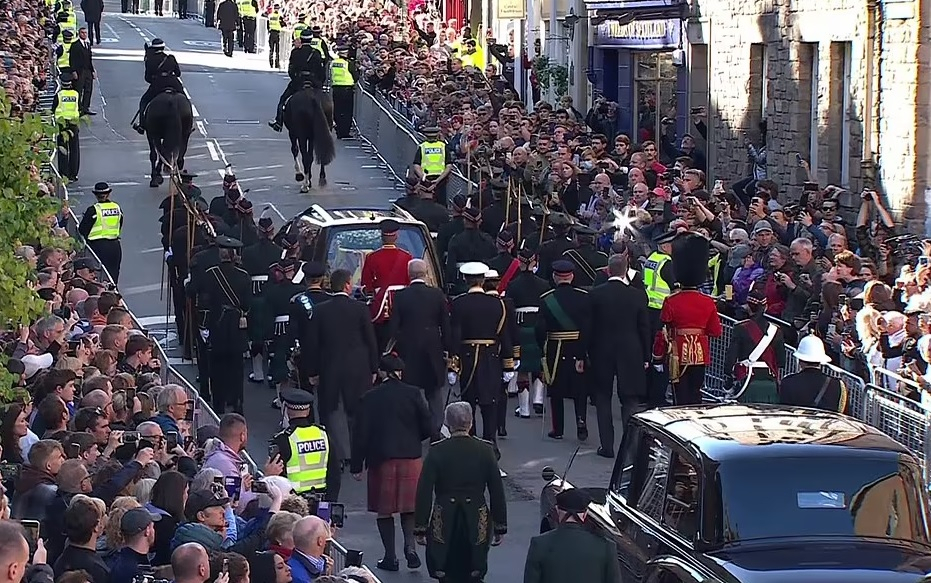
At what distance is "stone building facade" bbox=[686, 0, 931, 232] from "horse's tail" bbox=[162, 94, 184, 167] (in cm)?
863

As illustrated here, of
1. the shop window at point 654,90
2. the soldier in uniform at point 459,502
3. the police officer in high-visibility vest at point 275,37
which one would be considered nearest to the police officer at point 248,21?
the police officer in high-visibility vest at point 275,37

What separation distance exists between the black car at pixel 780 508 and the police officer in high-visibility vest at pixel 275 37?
40.0 metres

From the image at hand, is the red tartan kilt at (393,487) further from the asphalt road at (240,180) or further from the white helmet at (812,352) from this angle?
the white helmet at (812,352)

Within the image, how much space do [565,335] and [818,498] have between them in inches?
281

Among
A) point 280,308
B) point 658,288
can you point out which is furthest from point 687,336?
point 280,308

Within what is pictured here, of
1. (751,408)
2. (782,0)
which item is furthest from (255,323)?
(782,0)

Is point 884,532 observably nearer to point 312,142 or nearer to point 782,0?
point 782,0

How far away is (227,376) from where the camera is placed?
18.1m

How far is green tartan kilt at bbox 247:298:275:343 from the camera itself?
1792cm

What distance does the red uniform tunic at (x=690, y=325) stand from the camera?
1647 centimetres

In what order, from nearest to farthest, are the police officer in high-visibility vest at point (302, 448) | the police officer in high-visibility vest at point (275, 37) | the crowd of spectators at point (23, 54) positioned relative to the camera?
the police officer in high-visibility vest at point (302, 448) → the crowd of spectators at point (23, 54) → the police officer in high-visibility vest at point (275, 37)

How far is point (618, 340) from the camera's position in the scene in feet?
54.8

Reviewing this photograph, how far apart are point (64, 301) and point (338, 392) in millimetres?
2514

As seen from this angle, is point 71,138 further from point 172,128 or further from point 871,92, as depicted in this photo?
point 871,92
